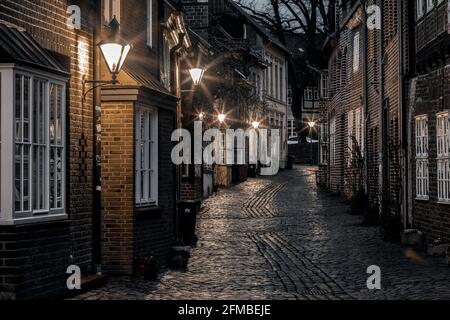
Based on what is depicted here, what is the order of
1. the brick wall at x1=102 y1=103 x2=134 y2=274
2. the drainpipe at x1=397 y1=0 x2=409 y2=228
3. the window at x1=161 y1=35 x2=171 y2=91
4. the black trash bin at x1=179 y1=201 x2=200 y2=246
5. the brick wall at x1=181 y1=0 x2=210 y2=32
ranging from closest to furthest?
the brick wall at x1=102 y1=103 x2=134 y2=274 → the black trash bin at x1=179 y1=201 x2=200 y2=246 → the drainpipe at x1=397 y1=0 x2=409 y2=228 → the window at x1=161 y1=35 x2=171 y2=91 → the brick wall at x1=181 y1=0 x2=210 y2=32

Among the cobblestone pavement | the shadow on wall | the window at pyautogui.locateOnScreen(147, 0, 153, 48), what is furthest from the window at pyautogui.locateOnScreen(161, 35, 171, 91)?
the shadow on wall

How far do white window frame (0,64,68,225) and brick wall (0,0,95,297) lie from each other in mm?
351

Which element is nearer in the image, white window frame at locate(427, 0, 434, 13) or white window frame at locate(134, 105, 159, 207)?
white window frame at locate(134, 105, 159, 207)

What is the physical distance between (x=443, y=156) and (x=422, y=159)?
1.70 metres

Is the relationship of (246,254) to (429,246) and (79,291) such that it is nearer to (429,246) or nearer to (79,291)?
(429,246)

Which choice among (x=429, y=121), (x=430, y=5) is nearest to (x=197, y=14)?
(x=430, y=5)

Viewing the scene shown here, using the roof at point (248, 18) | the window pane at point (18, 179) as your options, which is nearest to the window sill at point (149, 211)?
the window pane at point (18, 179)

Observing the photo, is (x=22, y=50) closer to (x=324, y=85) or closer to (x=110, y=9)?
(x=110, y=9)

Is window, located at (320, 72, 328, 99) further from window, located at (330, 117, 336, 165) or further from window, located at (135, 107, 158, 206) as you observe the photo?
window, located at (135, 107, 158, 206)

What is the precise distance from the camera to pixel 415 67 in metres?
19.4

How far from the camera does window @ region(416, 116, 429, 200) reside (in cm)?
1866

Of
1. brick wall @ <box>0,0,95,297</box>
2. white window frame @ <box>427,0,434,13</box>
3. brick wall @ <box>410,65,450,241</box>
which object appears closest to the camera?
brick wall @ <box>0,0,95,297</box>

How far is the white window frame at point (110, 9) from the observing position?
14.7 m

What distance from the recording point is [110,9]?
15.1 meters
